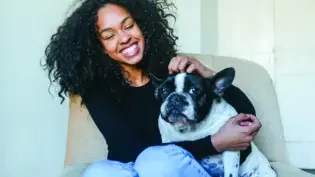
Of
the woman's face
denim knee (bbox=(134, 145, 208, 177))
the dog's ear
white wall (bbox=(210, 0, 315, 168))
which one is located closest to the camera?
denim knee (bbox=(134, 145, 208, 177))

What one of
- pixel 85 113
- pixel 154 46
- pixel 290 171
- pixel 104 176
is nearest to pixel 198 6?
pixel 154 46

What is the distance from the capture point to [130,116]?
144 centimetres

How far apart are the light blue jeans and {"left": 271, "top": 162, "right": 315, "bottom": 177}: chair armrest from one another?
251 millimetres

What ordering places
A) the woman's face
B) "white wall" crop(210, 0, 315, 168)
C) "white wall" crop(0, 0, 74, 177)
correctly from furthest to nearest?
"white wall" crop(210, 0, 315, 168) < "white wall" crop(0, 0, 74, 177) < the woman's face

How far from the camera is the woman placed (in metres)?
1.25

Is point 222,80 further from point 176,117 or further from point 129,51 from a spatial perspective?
point 129,51

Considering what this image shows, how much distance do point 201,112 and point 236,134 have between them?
0.38 ft

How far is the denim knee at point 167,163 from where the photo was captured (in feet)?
3.70

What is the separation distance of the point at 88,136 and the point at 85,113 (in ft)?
0.26

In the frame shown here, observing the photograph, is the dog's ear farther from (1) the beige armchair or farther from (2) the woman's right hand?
(1) the beige armchair

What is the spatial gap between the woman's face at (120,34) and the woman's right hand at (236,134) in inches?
15.7

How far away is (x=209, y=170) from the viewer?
1.26 metres

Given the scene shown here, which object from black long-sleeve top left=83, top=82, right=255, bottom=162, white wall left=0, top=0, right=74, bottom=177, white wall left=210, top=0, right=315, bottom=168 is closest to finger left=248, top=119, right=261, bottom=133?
black long-sleeve top left=83, top=82, right=255, bottom=162

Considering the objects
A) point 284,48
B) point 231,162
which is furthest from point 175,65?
point 284,48
